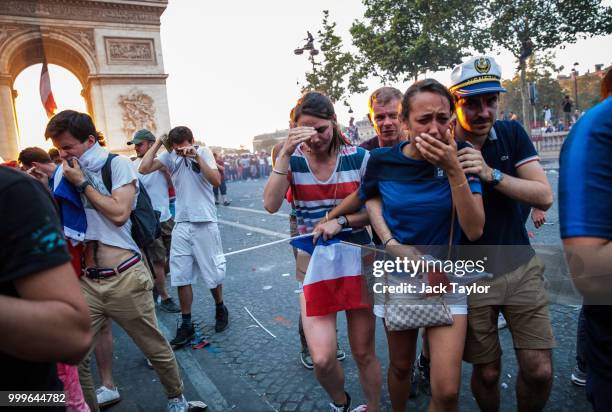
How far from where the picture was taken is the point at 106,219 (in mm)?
2607

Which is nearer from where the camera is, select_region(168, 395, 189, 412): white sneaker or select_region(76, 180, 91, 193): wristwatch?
select_region(76, 180, 91, 193): wristwatch

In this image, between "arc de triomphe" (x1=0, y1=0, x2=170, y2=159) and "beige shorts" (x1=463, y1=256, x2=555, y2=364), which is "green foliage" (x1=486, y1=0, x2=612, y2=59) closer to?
"arc de triomphe" (x1=0, y1=0, x2=170, y2=159)

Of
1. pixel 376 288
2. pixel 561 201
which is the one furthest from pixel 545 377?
pixel 561 201

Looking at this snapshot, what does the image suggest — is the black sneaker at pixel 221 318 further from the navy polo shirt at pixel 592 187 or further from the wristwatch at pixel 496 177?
the navy polo shirt at pixel 592 187

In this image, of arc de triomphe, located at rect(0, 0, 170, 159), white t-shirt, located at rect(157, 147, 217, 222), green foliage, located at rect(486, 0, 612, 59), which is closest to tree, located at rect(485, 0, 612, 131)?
green foliage, located at rect(486, 0, 612, 59)

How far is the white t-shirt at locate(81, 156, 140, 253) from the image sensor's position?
257cm

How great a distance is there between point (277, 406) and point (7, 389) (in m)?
1.89

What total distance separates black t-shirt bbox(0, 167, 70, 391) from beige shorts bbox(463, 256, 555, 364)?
1758 mm

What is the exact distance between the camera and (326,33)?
2230 cm

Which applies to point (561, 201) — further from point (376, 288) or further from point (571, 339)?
point (571, 339)

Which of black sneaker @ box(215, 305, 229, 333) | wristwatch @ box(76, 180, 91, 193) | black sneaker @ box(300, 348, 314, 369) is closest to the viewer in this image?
wristwatch @ box(76, 180, 91, 193)

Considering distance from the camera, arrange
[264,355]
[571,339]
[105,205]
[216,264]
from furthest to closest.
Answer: [216,264], [264,355], [571,339], [105,205]

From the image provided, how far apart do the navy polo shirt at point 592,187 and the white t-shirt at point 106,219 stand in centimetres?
244

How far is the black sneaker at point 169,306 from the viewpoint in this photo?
4.63 m
